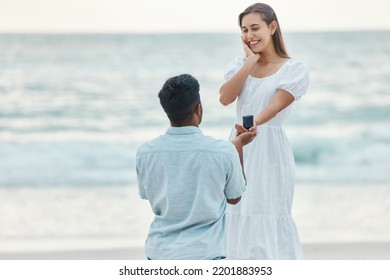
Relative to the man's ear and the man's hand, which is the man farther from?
the man's hand

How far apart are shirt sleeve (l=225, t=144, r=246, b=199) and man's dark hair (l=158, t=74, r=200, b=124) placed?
0.51 feet

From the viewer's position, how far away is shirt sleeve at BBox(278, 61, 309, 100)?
283 centimetres

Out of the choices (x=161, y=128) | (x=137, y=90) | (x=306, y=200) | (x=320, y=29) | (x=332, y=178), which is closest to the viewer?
(x=306, y=200)

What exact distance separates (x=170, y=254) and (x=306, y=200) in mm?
5121

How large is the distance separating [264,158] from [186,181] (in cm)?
71

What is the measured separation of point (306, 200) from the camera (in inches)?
285

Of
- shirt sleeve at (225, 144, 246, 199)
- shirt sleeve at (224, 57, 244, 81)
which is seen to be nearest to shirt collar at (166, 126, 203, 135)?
shirt sleeve at (225, 144, 246, 199)

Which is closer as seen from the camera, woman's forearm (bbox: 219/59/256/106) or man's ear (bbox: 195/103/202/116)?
man's ear (bbox: 195/103/202/116)

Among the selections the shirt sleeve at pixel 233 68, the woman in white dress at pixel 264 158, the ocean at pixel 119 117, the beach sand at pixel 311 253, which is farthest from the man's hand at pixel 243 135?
the ocean at pixel 119 117

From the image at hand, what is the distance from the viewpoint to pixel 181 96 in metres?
2.23

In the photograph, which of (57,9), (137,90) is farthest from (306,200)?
(57,9)

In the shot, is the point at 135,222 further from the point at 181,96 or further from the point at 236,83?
the point at 181,96

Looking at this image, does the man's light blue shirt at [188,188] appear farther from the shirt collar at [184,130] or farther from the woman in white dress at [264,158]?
the woman in white dress at [264,158]

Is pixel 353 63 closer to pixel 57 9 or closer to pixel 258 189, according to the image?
pixel 57 9
